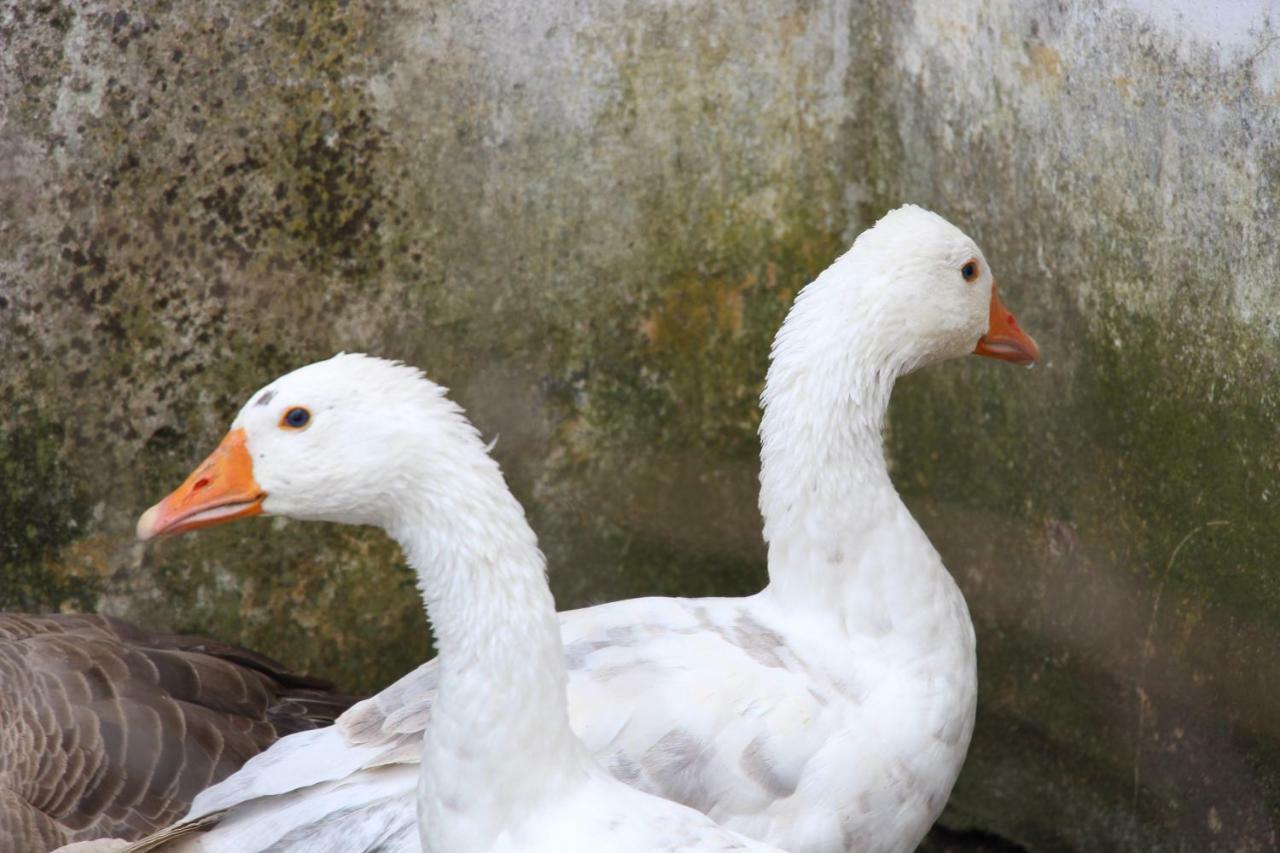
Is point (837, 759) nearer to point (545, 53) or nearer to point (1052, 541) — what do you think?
point (1052, 541)

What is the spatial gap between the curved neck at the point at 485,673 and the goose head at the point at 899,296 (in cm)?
109

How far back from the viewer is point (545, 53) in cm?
455

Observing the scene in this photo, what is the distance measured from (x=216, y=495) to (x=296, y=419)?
0.65 feet

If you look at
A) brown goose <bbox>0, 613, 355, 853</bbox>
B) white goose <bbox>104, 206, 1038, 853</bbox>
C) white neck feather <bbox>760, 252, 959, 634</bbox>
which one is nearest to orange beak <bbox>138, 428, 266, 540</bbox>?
white goose <bbox>104, 206, 1038, 853</bbox>

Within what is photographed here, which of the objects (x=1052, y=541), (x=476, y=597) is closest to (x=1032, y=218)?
(x=1052, y=541)

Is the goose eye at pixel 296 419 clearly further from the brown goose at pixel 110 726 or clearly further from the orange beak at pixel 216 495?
the brown goose at pixel 110 726

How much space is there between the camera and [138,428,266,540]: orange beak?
8.93 ft

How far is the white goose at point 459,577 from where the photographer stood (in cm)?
264

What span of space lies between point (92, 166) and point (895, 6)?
2.25m

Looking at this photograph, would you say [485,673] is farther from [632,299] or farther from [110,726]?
[632,299]

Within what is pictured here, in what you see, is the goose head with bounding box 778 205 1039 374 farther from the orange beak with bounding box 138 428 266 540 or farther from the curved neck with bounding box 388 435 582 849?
the orange beak with bounding box 138 428 266 540

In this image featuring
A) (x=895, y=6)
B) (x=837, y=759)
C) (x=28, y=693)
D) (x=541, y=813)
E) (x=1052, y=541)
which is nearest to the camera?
(x=541, y=813)

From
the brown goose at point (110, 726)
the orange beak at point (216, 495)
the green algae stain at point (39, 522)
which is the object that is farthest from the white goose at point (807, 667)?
the green algae stain at point (39, 522)

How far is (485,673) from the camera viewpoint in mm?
2658
